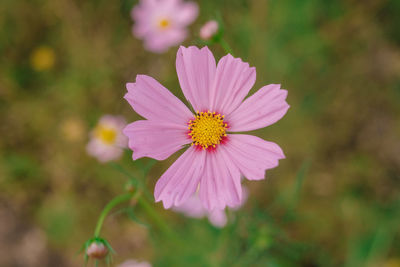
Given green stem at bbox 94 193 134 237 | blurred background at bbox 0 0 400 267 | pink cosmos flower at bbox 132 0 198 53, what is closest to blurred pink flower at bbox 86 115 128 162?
blurred background at bbox 0 0 400 267

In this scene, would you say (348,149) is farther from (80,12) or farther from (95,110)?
(80,12)

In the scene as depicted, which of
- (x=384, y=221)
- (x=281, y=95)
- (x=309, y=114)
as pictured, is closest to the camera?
(x=281, y=95)

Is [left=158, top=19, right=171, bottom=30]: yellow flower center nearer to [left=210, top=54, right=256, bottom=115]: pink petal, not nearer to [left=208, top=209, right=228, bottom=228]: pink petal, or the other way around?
[left=208, top=209, right=228, bottom=228]: pink petal

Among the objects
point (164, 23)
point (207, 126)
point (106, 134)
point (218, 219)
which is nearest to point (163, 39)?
point (164, 23)

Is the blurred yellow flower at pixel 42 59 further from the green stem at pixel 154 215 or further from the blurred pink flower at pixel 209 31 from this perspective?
the blurred pink flower at pixel 209 31

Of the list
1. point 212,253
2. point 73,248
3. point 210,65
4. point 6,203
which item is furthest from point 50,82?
point 210,65

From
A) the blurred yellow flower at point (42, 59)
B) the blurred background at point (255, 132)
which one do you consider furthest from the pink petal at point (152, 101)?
the blurred yellow flower at point (42, 59)

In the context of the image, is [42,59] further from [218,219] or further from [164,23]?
[218,219]
